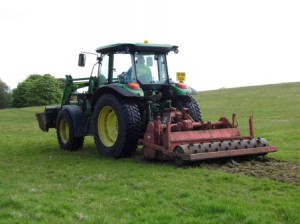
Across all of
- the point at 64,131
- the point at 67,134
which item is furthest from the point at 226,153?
the point at 64,131

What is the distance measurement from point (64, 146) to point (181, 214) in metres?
7.69

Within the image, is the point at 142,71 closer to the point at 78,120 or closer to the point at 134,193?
the point at 78,120

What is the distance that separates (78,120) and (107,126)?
1396 mm

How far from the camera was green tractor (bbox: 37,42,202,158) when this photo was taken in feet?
33.4

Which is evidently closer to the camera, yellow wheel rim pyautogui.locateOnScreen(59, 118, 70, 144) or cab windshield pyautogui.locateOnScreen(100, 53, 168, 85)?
cab windshield pyautogui.locateOnScreen(100, 53, 168, 85)

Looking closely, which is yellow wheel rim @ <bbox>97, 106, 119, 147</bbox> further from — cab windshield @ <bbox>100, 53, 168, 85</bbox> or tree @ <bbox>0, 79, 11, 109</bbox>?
tree @ <bbox>0, 79, 11, 109</bbox>

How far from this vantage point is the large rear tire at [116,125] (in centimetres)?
1002

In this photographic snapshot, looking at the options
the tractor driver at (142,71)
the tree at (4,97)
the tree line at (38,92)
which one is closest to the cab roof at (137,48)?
the tractor driver at (142,71)

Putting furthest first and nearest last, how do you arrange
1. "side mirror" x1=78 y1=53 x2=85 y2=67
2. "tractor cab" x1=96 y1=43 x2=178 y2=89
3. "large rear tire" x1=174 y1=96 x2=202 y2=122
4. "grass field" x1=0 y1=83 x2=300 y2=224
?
"side mirror" x1=78 y1=53 x2=85 y2=67, "large rear tire" x1=174 y1=96 x2=202 y2=122, "tractor cab" x1=96 y1=43 x2=178 y2=89, "grass field" x1=0 y1=83 x2=300 y2=224

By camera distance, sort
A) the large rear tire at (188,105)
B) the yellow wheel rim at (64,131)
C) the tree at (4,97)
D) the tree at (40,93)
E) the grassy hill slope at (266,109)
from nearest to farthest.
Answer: the large rear tire at (188,105) → the yellow wheel rim at (64,131) → the grassy hill slope at (266,109) → the tree at (40,93) → the tree at (4,97)

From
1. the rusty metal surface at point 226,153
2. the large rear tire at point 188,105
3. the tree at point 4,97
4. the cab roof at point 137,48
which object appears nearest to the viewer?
the rusty metal surface at point 226,153

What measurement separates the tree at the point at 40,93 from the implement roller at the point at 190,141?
48.0m

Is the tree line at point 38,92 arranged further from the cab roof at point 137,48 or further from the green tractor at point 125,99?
the cab roof at point 137,48

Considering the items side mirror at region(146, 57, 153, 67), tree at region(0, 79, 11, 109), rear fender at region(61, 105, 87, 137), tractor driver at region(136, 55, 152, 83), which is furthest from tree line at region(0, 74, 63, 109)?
tractor driver at region(136, 55, 152, 83)
